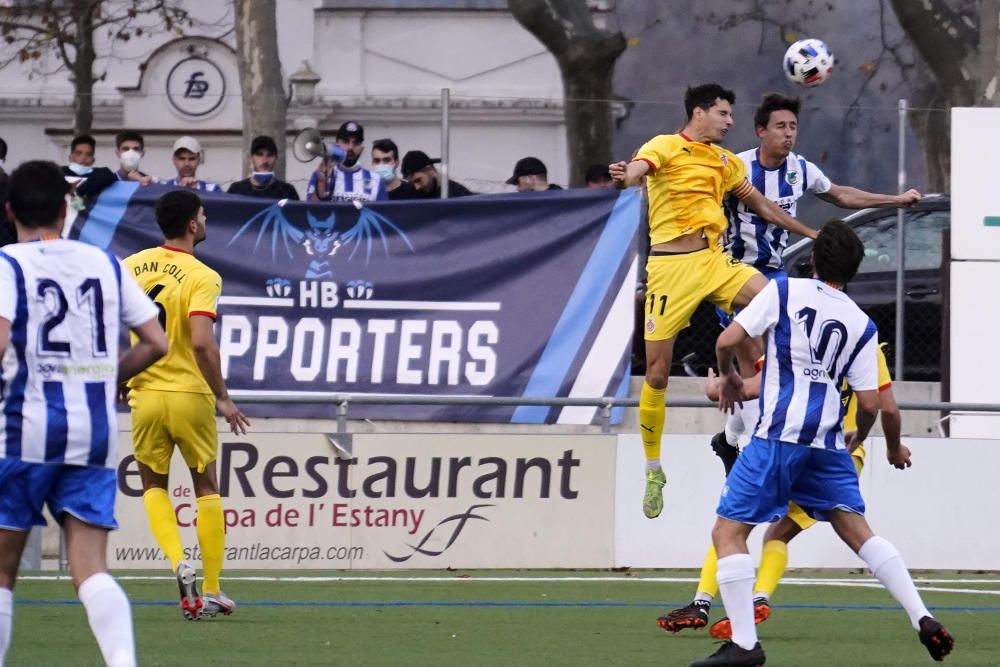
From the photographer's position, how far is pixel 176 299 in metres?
10.5

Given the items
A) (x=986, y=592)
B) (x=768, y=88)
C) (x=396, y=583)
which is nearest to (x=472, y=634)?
(x=396, y=583)

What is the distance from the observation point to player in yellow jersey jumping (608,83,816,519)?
1106 centimetres

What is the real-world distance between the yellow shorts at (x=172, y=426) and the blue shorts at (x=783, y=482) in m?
3.27

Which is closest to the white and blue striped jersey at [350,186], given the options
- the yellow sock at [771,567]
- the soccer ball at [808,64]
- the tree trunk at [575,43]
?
the soccer ball at [808,64]

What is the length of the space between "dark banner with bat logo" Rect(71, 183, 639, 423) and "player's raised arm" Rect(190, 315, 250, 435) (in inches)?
177

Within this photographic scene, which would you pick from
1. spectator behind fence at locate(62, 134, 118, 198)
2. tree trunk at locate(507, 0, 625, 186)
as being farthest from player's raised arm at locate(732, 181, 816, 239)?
tree trunk at locate(507, 0, 625, 186)

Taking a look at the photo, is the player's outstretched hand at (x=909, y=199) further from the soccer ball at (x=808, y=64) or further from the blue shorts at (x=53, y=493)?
the blue shorts at (x=53, y=493)

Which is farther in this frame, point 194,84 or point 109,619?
point 194,84

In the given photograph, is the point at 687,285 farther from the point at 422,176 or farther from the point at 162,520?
the point at 422,176

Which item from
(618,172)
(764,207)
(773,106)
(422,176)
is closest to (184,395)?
(618,172)

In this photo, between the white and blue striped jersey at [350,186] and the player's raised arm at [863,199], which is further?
the white and blue striped jersey at [350,186]

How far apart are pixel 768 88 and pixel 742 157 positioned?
88.6 ft

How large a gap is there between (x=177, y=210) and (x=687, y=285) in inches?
109

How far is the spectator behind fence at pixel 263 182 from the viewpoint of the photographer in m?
15.7
